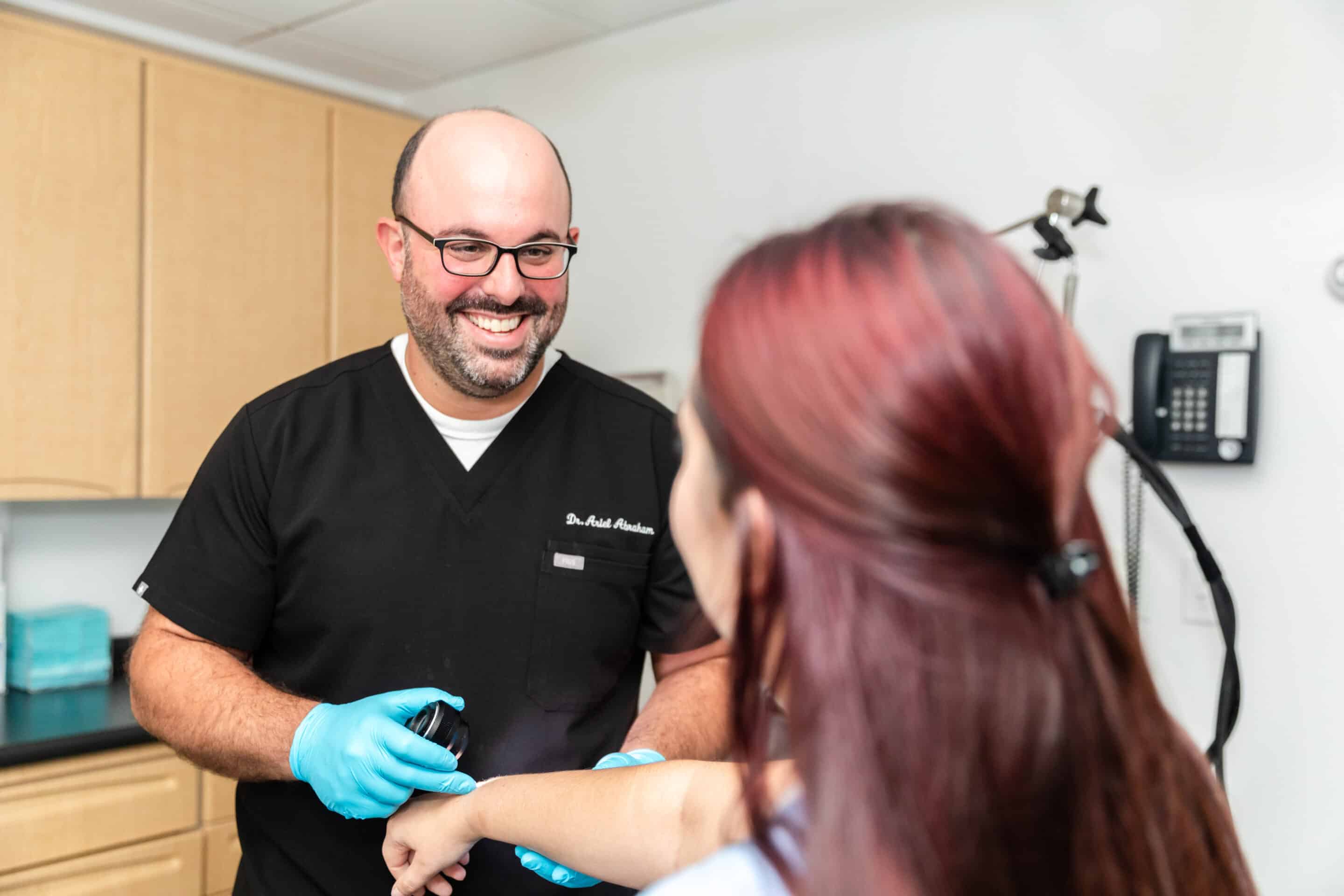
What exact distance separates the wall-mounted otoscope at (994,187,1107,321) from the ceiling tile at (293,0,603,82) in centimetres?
145

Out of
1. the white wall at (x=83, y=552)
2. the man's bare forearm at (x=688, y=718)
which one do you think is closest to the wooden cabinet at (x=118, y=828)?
the white wall at (x=83, y=552)

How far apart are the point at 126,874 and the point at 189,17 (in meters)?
2.09

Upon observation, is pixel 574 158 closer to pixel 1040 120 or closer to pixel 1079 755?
pixel 1040 120

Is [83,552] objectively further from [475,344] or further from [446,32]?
[475,344]

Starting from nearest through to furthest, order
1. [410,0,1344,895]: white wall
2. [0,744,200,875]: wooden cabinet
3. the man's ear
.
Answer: the man's ear
[410,0,1344,895]: white wall
[0,744,200,875]: wooden cabinet

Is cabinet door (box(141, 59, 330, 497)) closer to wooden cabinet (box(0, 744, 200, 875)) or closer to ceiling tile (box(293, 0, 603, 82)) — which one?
ceiling tile (box(293, 0, 603, 82))

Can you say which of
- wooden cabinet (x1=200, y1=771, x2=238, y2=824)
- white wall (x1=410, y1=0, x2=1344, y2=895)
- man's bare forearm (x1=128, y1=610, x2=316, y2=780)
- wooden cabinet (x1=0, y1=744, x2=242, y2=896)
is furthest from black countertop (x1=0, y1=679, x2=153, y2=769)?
white wall (x1=410, y1=0, x2=1344, y2=895)

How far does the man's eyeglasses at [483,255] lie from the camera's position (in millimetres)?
1379

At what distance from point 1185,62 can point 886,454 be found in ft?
5.60

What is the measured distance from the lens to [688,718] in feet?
4.47

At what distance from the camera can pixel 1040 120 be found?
204 centimetres

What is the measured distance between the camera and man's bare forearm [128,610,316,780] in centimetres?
122

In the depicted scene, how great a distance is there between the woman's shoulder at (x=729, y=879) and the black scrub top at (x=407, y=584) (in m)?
0.76

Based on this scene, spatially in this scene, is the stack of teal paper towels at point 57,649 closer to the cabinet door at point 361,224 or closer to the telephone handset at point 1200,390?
the cabinet door at point 361,224
